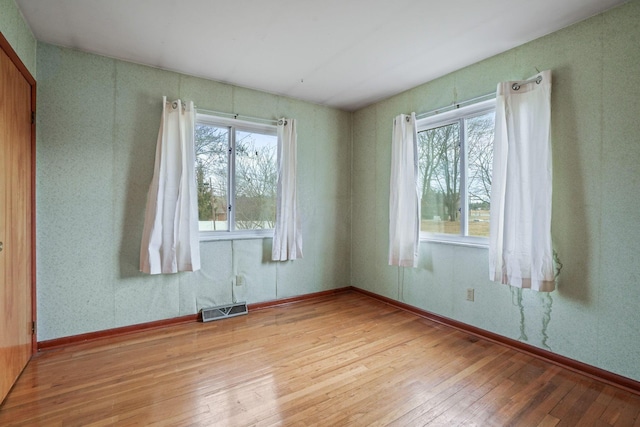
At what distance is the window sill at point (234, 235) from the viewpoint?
3.15 metres

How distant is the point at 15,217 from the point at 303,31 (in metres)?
2.41

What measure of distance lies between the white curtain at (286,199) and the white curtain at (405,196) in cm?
116

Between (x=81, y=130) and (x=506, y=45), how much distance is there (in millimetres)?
3658

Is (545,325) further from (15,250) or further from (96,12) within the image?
(96,12)

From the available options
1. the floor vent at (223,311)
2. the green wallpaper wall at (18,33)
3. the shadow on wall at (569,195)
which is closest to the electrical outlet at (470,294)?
the shadow on wall at (569,195)

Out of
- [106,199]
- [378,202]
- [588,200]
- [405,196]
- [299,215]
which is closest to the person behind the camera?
[588,200]

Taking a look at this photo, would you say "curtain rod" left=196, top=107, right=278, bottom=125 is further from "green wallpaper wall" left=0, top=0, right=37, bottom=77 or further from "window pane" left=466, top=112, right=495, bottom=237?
"window pane" left=466, top=112, right=495, bottom=237

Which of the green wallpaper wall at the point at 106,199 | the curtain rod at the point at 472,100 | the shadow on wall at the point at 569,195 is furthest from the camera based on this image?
the green wallpaper wall at the point at 106,199

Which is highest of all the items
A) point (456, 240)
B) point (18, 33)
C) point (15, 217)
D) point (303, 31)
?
point (303, 31)

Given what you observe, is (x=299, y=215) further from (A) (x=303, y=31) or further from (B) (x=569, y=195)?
(B) (x=569, y=195)

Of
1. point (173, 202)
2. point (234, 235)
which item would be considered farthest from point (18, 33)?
point (234, 235)

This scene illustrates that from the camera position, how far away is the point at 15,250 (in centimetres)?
198

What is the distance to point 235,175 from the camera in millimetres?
3350

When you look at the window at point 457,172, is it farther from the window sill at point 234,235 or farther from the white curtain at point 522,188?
the window sill at point 234,235
